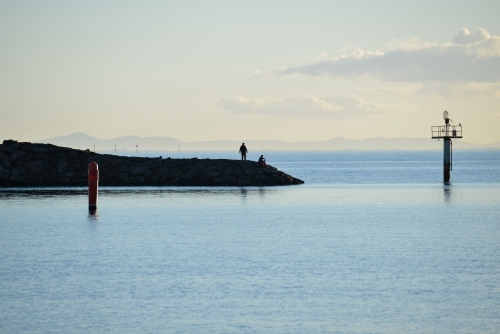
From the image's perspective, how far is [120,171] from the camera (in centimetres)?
5741

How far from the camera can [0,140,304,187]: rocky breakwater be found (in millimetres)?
55969

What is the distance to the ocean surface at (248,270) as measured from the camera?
1355 cm

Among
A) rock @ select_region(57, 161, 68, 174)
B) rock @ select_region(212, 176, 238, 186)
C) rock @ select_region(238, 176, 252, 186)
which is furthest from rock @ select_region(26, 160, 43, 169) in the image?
rock @ select_region(238, 176, 252, 186)

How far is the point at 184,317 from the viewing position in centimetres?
1373

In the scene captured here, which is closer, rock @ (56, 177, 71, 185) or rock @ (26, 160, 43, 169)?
rock @ (56, 177, 71, 185)

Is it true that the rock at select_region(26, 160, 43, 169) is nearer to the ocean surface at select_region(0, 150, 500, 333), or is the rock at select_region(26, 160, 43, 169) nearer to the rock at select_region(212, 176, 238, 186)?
the rock at select_region(212, 176, 238, 186)

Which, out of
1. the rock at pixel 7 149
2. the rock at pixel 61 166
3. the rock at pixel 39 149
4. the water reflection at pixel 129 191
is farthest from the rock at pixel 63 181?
the rock at pixel 7 149

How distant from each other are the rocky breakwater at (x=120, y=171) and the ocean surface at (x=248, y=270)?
2040cm

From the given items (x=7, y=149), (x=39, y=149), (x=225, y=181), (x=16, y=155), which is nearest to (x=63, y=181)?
(x=16, y=155)

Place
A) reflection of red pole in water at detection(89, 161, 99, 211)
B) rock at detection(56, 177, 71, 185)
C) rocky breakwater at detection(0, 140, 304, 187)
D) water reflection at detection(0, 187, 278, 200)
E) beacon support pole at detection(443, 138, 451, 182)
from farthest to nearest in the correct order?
beacon support pole at detection(443, 138, 451, 182), rocky breakwater at detection(0, 140, 304, 187), rock at detection(56, 177, 71, 185), water reflection at detection(0, 187, 278, 200), reflection of red pole in water at detection(89, 161, 99, 211)

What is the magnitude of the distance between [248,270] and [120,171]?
40.0m

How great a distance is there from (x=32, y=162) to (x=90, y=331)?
46.7 metres

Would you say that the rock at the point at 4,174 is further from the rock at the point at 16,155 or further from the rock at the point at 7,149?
the rock at the point at 7,149

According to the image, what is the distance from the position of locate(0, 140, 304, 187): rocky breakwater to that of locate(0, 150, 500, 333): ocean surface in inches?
803
